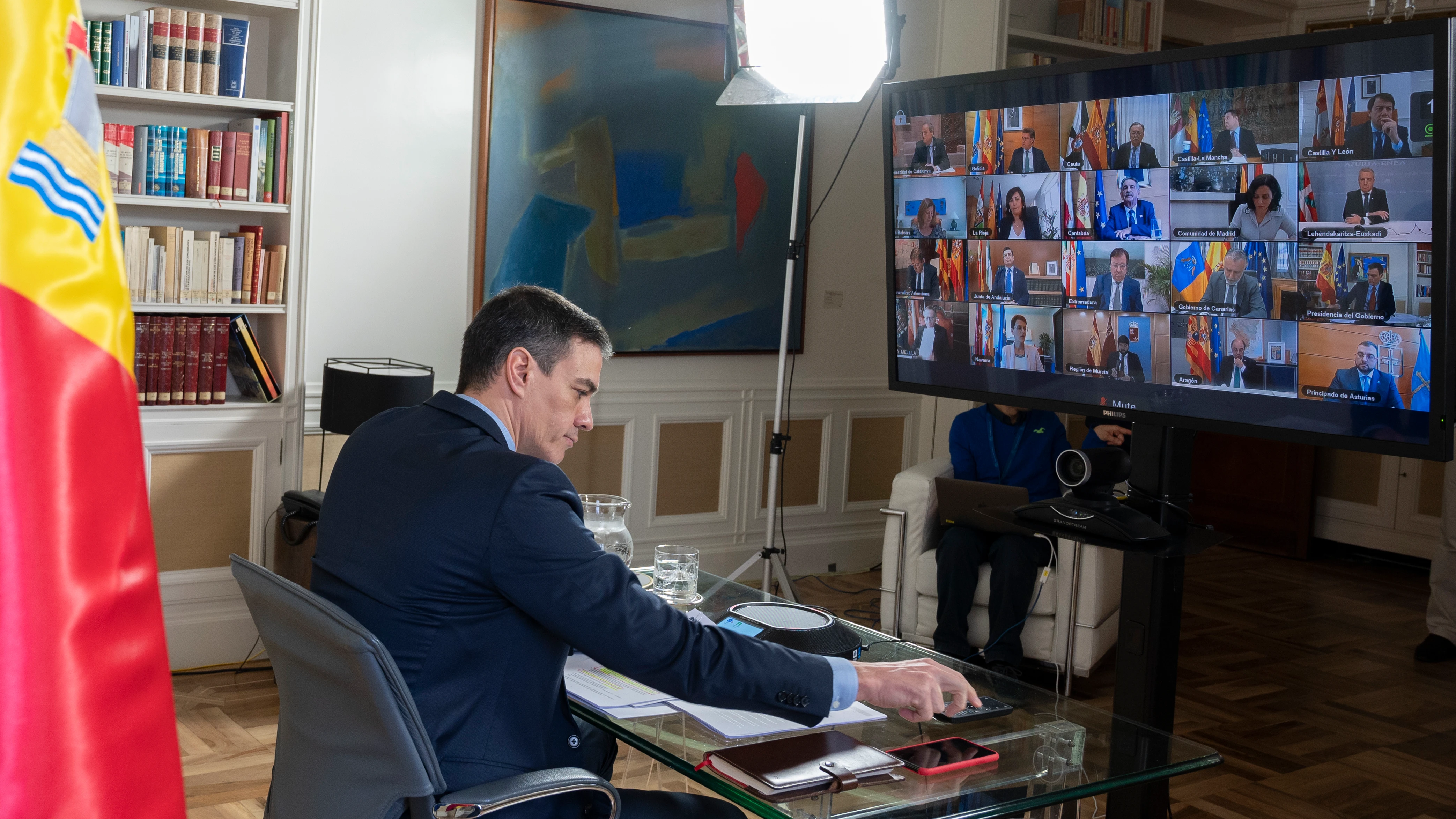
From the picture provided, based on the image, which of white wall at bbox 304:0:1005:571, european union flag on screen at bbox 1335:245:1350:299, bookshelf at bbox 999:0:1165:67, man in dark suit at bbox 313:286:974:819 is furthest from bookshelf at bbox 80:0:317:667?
bookshelf at bbox 999:0:1165:67

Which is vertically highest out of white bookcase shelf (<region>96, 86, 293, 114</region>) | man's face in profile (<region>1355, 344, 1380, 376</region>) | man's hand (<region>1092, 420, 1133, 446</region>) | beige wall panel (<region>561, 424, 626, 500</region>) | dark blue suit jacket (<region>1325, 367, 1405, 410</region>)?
white bookcase shelf (<region>96, 86, 293, 114</region>)

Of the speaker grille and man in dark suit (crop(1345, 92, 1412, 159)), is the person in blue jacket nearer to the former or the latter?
man in dark suit (crop(1345, 92, 1412, 159))

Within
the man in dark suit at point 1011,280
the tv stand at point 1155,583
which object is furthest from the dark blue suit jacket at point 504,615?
the man in dark suit at point 1011,280

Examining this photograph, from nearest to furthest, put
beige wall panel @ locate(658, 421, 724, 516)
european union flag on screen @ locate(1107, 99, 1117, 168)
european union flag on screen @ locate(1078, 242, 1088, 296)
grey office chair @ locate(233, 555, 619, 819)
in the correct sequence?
grey office chair @ locate(233, 555, 619, 819) → european union flag on screen @ locate(1107, 99, 1117, 168) → european union flag on screen @ locate(1078, 242, 1088, 296) → beige wall panel @ locate(658, 421, 724, 516)

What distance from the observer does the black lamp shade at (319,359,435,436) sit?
3.83 meters

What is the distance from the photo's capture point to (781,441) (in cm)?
486

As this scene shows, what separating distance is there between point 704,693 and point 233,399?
9.78 ft

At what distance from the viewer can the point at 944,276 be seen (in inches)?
119

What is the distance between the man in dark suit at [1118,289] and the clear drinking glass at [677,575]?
108 cm

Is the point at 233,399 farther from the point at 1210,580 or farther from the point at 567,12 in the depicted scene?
the point at 1210,580

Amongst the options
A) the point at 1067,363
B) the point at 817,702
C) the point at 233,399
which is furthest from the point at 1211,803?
the point at 233,399

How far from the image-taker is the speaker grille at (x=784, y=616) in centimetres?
210

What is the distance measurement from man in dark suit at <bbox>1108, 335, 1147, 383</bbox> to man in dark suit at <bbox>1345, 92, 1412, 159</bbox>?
1.92ft

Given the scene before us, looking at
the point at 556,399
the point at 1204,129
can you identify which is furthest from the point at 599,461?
the point at 556,399
